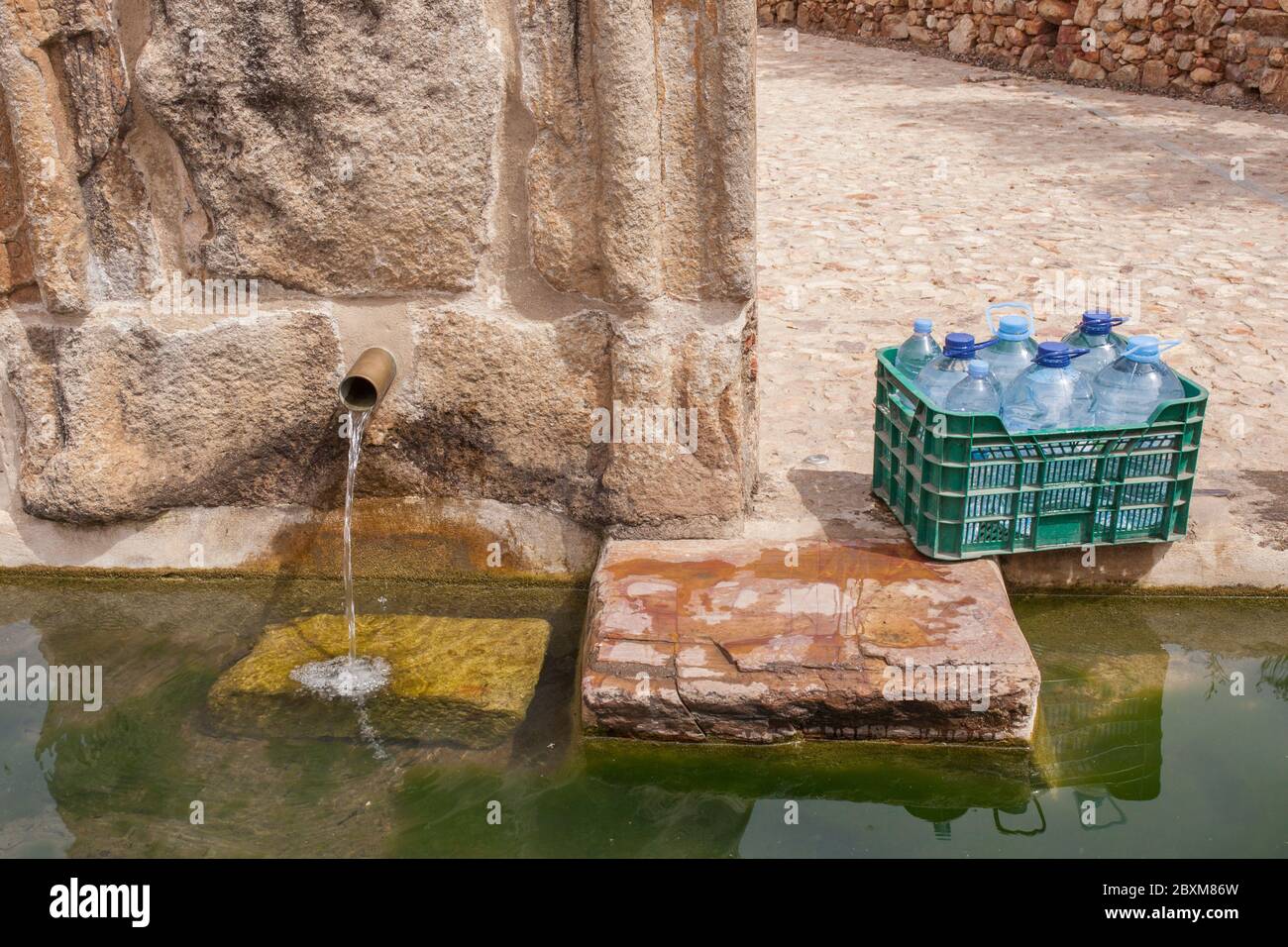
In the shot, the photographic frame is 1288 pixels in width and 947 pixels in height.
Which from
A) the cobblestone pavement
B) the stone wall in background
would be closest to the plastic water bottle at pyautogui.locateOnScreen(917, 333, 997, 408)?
the cobblestone pavement

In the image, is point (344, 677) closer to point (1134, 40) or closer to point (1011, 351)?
point (1011, 351)

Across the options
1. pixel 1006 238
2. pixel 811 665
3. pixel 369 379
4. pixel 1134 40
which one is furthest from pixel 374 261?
pixel 1134 40

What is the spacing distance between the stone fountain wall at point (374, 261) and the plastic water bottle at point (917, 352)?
0.50m

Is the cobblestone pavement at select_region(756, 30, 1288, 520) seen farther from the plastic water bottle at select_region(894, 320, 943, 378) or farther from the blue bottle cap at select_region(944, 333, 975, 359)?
the blue bottle cap at select_region(944, 333, 975, 359)

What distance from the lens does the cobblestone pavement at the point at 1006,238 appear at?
474 centimetres

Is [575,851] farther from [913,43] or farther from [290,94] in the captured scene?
[913,43]

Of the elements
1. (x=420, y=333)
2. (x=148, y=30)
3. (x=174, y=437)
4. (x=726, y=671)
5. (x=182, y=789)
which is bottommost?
(x=182, y=789)

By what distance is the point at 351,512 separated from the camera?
3889mm

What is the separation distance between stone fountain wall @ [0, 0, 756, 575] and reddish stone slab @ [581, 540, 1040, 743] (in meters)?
0.45

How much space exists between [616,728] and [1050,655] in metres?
1.19

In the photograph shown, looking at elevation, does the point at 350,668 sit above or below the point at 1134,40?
below

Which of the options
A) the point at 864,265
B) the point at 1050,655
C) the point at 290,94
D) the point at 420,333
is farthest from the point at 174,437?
the point at 864,265

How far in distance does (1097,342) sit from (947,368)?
520 millimetres

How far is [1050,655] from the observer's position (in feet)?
11.7
